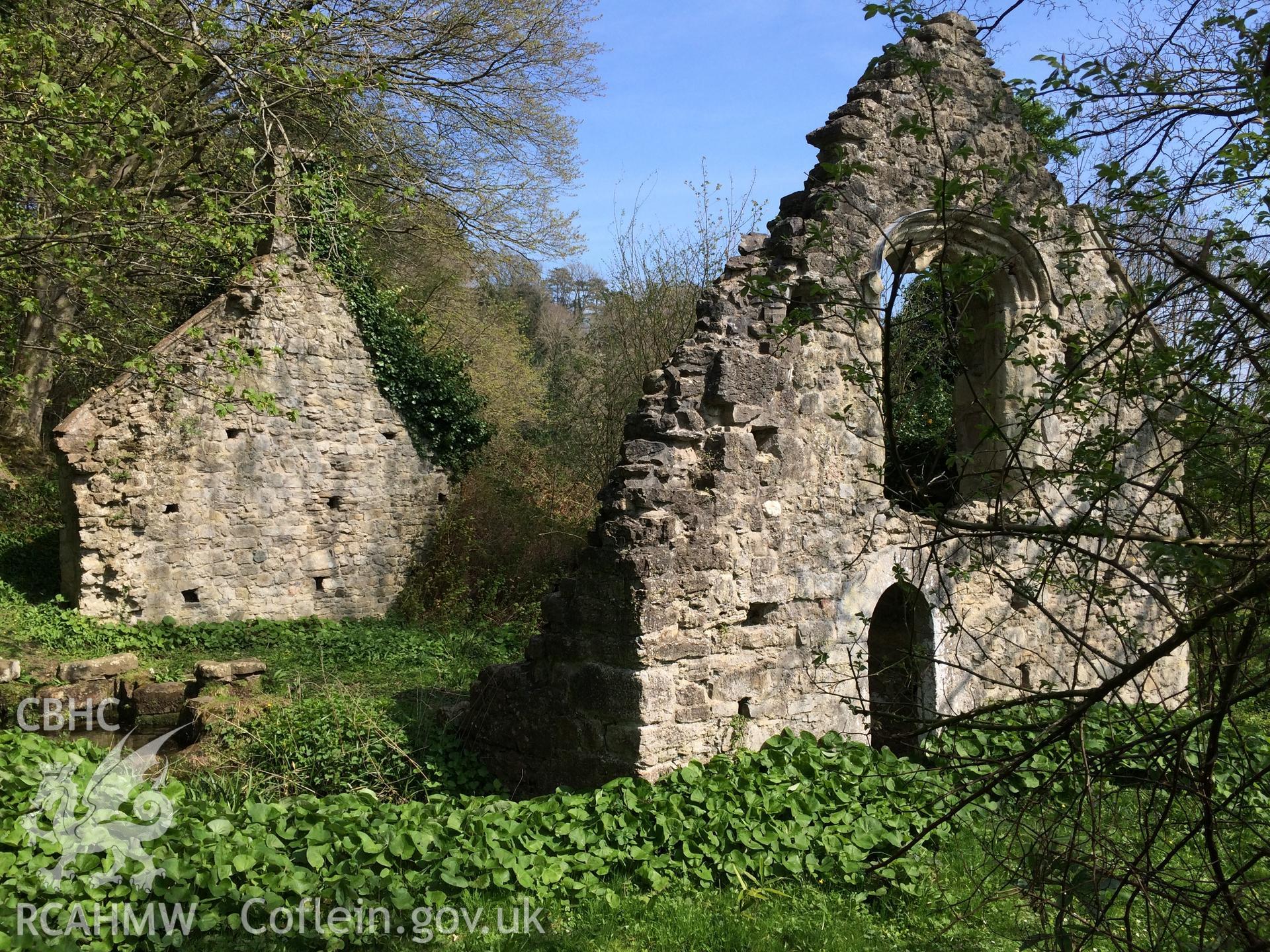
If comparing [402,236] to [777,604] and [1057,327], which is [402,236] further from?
[1057,327]

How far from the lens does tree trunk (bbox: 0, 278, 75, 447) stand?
1238cm

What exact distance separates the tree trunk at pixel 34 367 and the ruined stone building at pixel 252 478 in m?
1.93

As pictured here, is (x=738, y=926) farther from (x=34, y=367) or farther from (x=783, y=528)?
(x=34, y=367)

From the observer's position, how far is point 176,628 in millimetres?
10727

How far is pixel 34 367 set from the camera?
13430 millimetres

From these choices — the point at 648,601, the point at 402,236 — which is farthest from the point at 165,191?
the point at 648,601

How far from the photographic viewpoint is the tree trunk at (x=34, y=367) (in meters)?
12.4

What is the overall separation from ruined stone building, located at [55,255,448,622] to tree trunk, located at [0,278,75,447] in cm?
193

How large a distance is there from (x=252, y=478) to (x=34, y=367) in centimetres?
463

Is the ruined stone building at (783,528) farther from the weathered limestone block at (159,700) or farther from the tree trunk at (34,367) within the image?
the tree trunk at (34,367)

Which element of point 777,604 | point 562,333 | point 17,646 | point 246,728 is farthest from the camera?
point 562,333

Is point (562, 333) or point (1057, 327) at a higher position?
point (562, 333)

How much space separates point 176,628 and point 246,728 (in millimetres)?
4452

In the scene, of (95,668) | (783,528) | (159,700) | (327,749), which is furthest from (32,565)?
(783,528)
